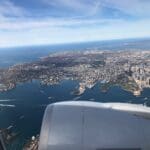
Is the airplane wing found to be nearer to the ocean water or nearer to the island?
the ocean water

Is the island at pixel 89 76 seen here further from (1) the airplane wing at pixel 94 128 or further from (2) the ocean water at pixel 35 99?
(1) the airplane wing at pixel 94 128

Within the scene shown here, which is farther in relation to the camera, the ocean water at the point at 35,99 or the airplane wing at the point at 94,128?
the ocean water at the point at 35,99

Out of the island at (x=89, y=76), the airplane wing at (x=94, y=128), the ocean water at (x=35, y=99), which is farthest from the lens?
the island at (x=89, y=76)

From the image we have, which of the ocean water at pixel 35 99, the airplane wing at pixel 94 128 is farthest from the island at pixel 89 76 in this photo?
the airplane wing at pixel 94 128

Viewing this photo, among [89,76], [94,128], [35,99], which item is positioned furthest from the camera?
[89,76]

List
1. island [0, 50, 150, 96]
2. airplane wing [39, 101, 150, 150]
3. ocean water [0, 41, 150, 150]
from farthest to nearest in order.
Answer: island [0, 50, 150, 96]
ocean water [0, 41, 150, 150]
airplane wing [39, 101, 150, 150]

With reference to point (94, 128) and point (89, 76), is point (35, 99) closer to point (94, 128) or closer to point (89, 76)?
point (89, 76)

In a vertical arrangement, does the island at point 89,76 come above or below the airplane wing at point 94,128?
below

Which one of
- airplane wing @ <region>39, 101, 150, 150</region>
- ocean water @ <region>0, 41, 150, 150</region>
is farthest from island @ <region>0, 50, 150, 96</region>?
airplane wing @ <region>39, 101, 150, 150</region>

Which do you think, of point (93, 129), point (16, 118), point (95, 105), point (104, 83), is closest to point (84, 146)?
point (93, 129)

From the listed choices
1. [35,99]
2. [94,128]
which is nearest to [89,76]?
[35,99]

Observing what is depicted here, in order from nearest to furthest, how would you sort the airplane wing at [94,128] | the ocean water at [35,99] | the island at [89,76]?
the airplane wing at [94,128] → the ocean water at [35,99] → the island at [89,76]

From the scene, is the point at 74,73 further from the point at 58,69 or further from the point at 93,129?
the point at 93,129
